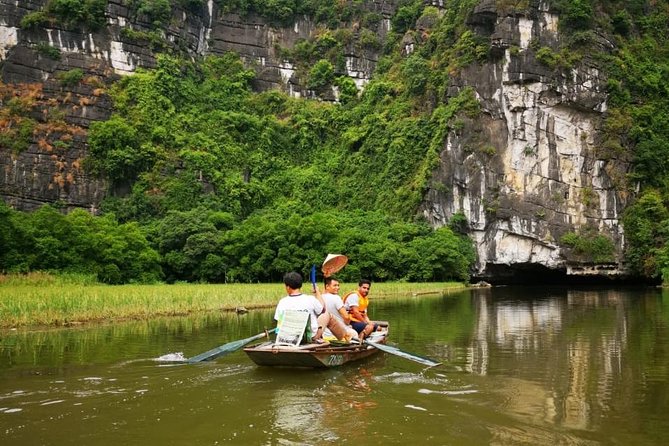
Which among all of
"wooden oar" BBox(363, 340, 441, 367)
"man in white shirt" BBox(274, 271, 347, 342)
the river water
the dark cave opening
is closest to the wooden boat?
the river water

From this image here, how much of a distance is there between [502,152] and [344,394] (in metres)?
53.7

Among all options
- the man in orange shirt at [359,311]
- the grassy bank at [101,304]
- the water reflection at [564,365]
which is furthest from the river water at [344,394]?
the grassy bank at [101,304]

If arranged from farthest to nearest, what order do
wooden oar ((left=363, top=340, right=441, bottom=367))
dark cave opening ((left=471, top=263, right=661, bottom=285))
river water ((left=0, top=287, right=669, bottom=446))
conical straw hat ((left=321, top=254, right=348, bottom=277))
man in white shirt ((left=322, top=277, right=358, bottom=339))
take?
dark cave opening ((left=471, top=263, right=661, bottom=285))
conical straw hat ((left=321, top=254, right=348, bottom=277))
man in white shirt ((left=322, top=277, right=358, bottom=339))
wooden oar ((left=363, top=340, right=441, bottom=367))
river water ((left=0, top=287, right=669, bottom=446))

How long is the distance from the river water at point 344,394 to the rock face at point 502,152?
1652 inches

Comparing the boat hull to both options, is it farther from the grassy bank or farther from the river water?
the grassy bank

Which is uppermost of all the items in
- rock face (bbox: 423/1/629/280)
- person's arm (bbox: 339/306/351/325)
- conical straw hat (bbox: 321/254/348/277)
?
rock face (bbox: 423/1/629/280)

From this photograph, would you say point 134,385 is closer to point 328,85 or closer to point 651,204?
point 651,204

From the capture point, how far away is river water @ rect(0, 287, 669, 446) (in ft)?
24.7

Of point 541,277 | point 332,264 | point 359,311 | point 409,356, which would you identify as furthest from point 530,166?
point 409,356

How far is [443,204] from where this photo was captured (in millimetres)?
60406

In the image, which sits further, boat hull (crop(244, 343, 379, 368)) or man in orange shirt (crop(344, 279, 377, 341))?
man in orange shirt (crop(344, 279, 377, 341))

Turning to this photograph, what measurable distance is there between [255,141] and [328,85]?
545 inches

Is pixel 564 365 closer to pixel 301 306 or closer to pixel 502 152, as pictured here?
pixel 301 306

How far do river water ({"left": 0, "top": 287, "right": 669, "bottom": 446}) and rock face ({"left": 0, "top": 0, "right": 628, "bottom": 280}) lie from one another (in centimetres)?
4196
